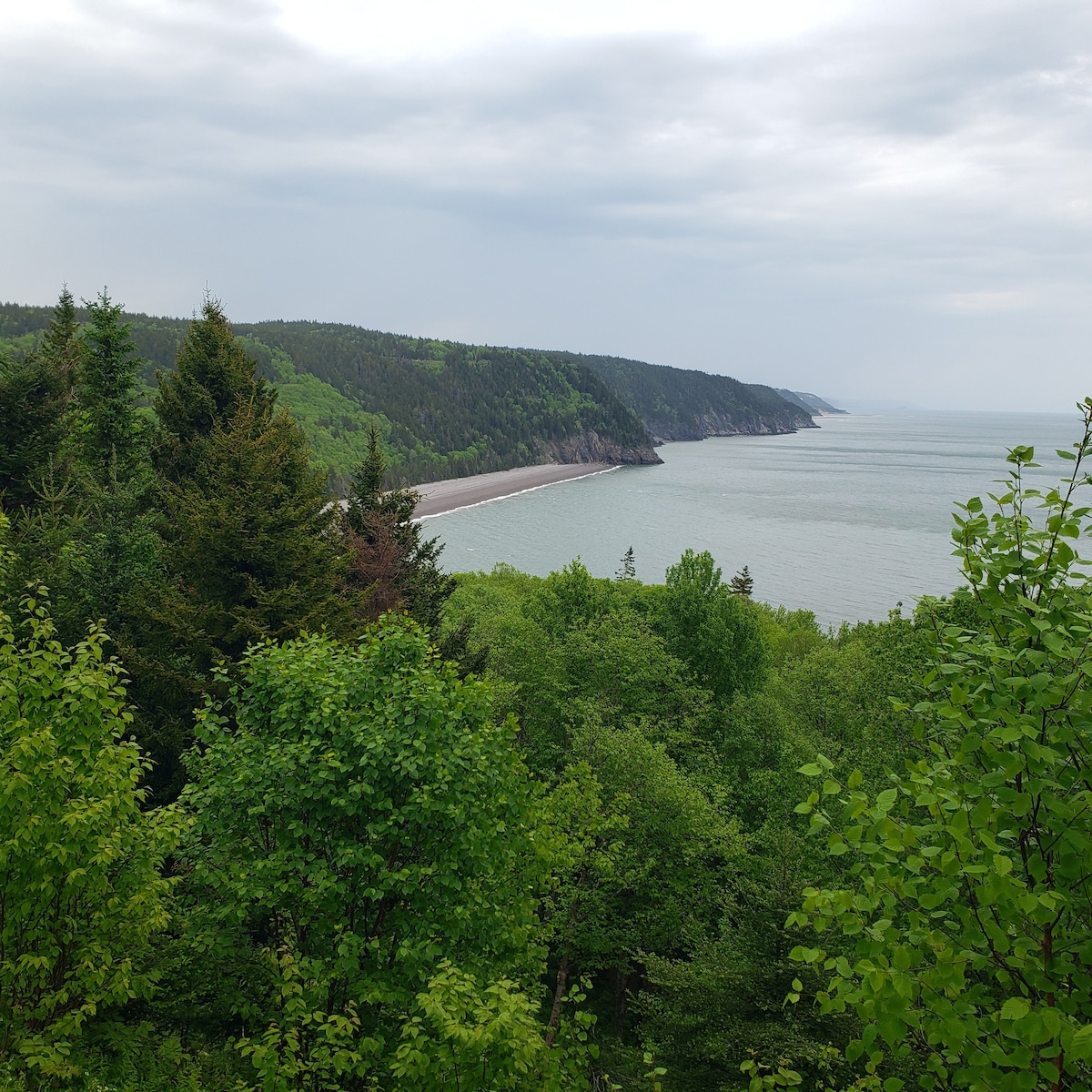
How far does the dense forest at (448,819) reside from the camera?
437 centimetres

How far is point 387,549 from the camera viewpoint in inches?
1085

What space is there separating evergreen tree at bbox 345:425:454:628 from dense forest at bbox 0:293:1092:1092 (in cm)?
15

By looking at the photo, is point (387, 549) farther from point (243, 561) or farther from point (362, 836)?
point (362, 836)

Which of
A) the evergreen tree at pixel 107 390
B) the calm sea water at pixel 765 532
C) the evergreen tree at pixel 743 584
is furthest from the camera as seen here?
the calm sea water at pixel 765 532

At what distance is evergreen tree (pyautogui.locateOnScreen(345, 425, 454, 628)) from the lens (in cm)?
2678

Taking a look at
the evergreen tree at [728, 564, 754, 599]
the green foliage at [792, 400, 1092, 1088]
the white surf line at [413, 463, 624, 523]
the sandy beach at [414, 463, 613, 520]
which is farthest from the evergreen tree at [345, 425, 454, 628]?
the sandy beach at [414, 463, 613, 520]

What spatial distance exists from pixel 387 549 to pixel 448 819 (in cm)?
1802

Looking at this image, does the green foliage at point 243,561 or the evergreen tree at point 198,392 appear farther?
the evergreen tree at point 198,392

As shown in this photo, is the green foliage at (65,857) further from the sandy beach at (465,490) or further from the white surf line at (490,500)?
the sandy beach at (465,490)

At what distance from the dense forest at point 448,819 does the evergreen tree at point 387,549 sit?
6.0 inches

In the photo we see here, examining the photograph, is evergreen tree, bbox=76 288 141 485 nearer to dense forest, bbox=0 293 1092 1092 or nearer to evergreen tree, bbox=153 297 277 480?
dense forest, bbox=0 293 1092 1092

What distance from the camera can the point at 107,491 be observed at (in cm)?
2152

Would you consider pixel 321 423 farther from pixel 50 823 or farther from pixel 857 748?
pixel 50 823

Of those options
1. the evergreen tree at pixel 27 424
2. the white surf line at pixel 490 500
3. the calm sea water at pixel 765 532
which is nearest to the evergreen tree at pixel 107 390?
the evergreen tree at pixel 27 424
